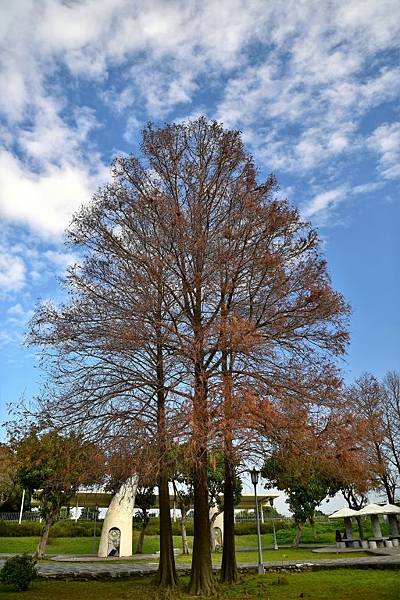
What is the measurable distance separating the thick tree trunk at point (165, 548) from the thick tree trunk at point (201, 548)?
1010 millimetres

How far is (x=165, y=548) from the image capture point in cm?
1552

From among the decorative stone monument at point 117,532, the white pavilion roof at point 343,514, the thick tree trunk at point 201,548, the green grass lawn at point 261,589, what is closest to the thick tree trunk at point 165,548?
the green grass lawn at point 261,589

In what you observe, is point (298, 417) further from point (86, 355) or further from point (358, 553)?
point (358, 553)

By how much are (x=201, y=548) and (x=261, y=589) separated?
211 cm

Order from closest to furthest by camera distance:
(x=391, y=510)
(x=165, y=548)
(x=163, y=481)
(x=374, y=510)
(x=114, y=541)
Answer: (x=163, y=481) < (x=165, y=548) < (x=391, y=510) < (x=374, y=510) < (x=114, y=541)

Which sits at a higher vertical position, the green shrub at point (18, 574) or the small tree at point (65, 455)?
the small tree at point (65, 455)

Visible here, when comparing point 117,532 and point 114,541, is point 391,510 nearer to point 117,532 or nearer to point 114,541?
point 117,532

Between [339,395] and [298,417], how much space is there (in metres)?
1.74

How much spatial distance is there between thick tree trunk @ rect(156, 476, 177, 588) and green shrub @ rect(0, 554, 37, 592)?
12.5 ft

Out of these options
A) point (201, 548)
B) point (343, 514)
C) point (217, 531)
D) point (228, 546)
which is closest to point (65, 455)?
point (201, 548)

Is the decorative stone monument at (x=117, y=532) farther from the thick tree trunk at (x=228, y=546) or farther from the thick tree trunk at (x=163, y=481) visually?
the thick tree trunk at (x=163, y=481)

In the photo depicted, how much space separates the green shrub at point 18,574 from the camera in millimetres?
14852

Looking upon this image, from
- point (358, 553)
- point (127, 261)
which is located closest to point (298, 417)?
point (127, 261)

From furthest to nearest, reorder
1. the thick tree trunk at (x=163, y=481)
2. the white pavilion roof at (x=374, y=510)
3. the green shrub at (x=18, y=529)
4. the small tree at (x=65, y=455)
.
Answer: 1. the green shrub at (x=18, y=529)
2. the white pavilion roof at (x=374, y=510)
3. the small tree at (x=65, y=455)
4. the thick tree trunk at (x=163, y=481)
